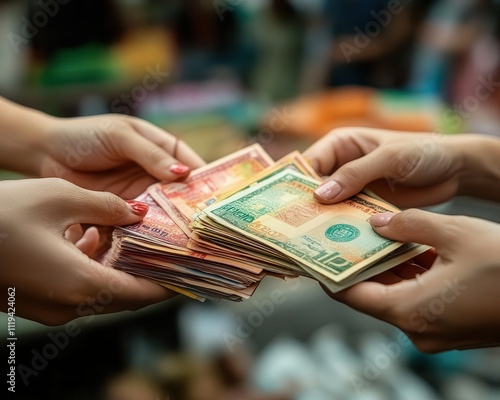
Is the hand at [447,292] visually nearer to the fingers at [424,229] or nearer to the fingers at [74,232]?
the fingers at [424,229]

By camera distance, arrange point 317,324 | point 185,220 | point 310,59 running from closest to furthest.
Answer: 1. point 185,220
2. point 317,324
3. point 310,59

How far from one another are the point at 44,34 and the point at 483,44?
193cm

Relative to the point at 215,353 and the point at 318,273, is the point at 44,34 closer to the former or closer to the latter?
the point at 215,353

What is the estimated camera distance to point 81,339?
6.82 ft

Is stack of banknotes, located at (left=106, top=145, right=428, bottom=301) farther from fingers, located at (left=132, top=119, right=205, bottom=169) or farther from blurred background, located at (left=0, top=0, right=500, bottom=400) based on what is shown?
blurred background, located at (left=0, top=0, right=500, bottom=400)

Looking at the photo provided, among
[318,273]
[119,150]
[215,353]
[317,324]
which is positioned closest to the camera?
[318,273]

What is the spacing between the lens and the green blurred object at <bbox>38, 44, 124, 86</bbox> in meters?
2.61

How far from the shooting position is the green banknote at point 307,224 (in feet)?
3.82

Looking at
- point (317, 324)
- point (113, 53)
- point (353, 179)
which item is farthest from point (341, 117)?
point (353, 179)

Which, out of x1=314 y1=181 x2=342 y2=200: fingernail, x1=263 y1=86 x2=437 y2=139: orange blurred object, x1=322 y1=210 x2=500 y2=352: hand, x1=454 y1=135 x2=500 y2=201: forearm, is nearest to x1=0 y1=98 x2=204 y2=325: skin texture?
x1=314 y1=181 x2=342 y2=200: fingernail

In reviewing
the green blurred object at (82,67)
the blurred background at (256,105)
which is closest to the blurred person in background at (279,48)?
the blurred background at (256,105)

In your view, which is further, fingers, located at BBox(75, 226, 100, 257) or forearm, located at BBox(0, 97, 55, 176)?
forearm, located at BBox(0, 97, 55, 176)

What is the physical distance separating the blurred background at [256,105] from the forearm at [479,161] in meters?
0.34

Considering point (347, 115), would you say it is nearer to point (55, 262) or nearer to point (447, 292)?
point (447, 292)
